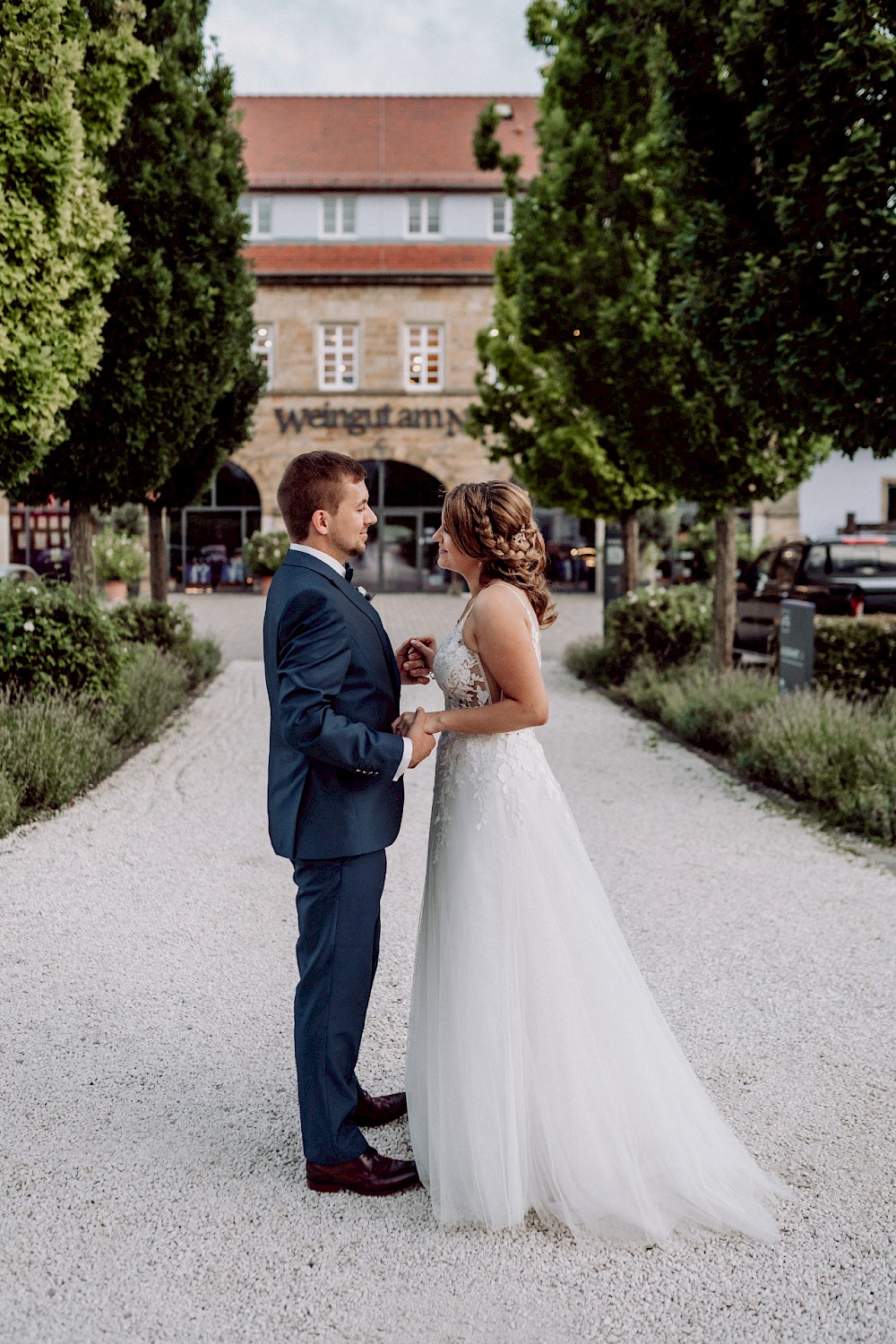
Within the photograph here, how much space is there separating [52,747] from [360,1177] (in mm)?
5580

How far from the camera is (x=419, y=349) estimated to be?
36219 millimetres

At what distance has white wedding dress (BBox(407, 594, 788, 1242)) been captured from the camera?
9.90 ft

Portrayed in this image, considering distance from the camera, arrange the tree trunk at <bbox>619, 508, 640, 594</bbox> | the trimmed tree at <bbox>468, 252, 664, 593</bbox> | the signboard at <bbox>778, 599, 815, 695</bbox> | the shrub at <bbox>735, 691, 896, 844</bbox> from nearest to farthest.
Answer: the shrub at <bbox>735, 691, 896, 844</bbox> → the signboard at <bbox>778, 599, 815, 695</bbox> → the trimmed tree at <bbox>468, 252, 664, 593</bbox> → the tree trunk at <bbox>619, 508, 640, 594</bbox>

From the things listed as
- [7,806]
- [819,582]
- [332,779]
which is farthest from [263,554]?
[332,779]

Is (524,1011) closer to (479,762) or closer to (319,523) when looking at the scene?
(479,762)

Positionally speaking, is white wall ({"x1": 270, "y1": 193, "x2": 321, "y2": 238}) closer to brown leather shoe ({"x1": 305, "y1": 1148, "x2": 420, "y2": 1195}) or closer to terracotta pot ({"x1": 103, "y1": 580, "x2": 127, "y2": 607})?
terracotta pot ({"x1": 103, "y1": 580, "x2": 127, "y2": 607})

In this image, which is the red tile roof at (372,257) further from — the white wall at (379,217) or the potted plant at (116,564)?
the potted plant at (116,564)

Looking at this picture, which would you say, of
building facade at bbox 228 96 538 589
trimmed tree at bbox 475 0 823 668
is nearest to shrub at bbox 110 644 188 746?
trimmed tree at bbox 475 0 823 668

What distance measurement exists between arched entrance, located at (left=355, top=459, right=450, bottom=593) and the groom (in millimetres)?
32718

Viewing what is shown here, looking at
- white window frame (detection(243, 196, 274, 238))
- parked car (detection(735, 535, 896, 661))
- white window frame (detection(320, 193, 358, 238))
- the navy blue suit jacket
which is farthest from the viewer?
white window frame (detection(320, 193, 358, 238))

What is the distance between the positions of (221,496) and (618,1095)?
1332 inches

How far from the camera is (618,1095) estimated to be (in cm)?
308

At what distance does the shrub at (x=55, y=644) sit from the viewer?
31.2ft

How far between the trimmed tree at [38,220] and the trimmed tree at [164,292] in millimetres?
2238
